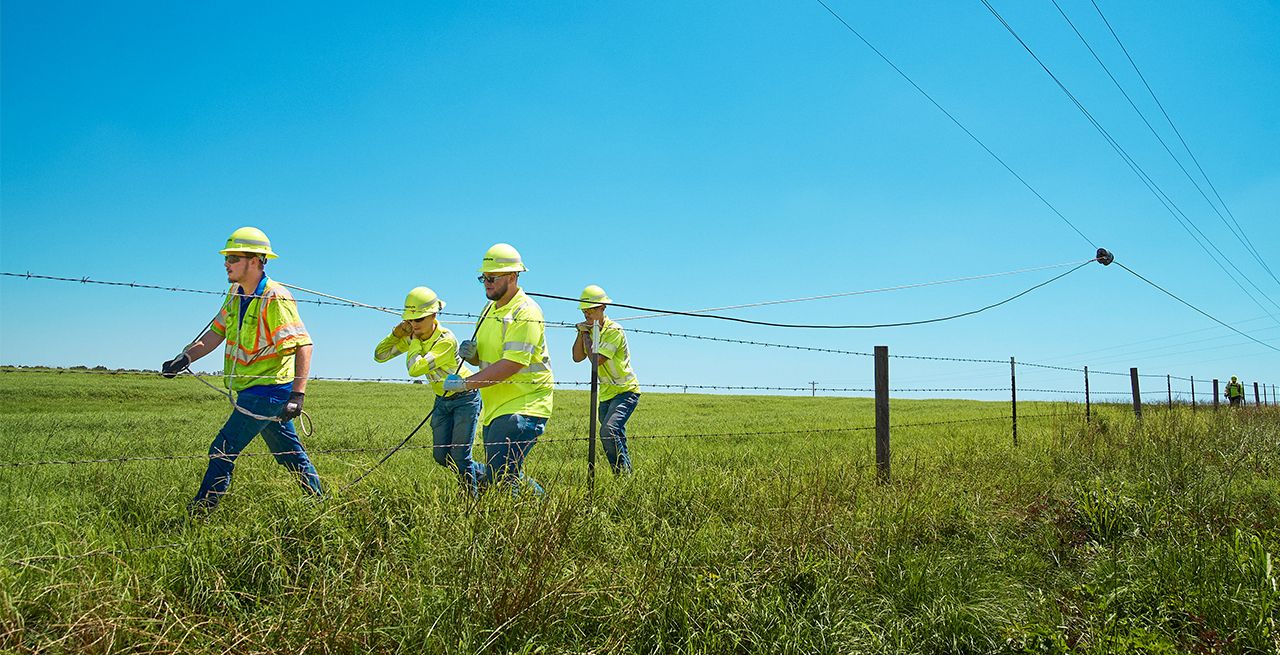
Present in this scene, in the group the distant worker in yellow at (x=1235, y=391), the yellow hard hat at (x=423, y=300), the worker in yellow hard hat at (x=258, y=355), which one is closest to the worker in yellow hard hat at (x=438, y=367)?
the yellow hard hat at (x=423, y=300)

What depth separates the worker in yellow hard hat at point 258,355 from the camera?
14.1ft

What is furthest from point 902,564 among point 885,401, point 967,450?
point 967,450

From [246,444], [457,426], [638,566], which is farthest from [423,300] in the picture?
[638,566]

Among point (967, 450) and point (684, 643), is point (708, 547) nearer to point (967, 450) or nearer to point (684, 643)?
point (684, 643)

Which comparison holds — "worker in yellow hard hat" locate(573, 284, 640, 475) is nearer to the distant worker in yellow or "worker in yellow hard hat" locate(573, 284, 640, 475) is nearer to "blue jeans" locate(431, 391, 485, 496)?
"blue jeans" locate(431, 391, 485, 496)

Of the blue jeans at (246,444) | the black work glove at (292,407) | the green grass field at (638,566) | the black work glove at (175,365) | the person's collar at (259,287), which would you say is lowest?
the green grass field at (638,566)

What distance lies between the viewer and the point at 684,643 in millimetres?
3113

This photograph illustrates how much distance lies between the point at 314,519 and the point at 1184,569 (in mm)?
4447

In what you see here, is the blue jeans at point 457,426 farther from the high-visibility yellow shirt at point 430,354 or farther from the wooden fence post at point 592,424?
the wooden fence post at point 592,424

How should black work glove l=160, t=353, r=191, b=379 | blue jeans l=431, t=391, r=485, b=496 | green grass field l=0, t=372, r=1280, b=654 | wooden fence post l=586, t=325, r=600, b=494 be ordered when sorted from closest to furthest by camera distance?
1. green grass field l=0, t=372, r=1280, b=654
2. black work glove l=160, t=353, r=191, b=379
3. wooden fence post l=586, t=325, r=600, b=494
4. blue jeans l=431, t=391, r=485, b=496

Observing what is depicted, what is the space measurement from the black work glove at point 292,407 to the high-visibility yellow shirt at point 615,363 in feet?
8.45

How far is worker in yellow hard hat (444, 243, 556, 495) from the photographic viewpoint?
4480 mm

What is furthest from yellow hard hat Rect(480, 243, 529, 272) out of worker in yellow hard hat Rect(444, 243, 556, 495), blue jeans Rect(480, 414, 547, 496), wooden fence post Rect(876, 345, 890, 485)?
wooden fence post Rect(876, 345, 890, 485)

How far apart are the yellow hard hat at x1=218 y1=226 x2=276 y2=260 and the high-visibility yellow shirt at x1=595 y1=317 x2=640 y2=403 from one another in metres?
2.73
